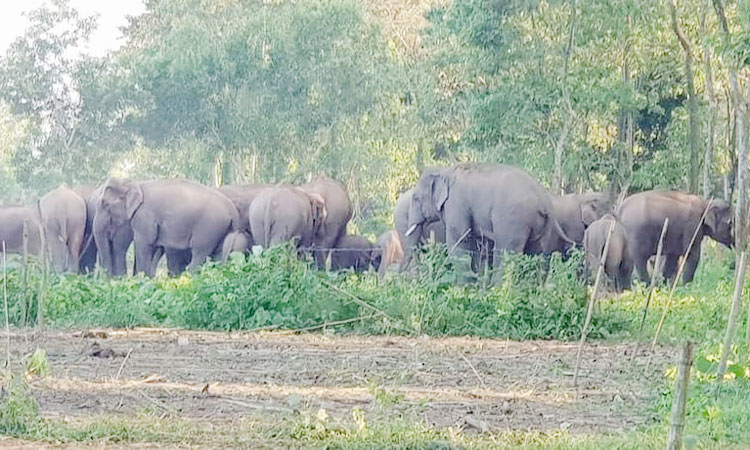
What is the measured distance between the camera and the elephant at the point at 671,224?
25078mm

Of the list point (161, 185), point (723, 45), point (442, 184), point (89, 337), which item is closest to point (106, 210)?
point (161, 185)

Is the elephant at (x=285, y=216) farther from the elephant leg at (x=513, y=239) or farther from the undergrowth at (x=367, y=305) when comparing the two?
the undergrowth at (x=367, y=305)

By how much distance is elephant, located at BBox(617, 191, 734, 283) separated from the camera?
25.1m

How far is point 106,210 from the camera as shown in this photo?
25.9 meters

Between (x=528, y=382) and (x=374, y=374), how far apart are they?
1.14 metres

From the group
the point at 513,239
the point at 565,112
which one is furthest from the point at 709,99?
the point at 513,239

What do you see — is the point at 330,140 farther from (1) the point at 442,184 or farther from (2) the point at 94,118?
(1) the point at 442,184

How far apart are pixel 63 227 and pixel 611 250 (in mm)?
10744

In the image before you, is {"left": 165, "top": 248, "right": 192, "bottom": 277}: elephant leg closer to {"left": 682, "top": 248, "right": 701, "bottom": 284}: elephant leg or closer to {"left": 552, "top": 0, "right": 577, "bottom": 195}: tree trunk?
{"left": 552, "top": 0, "right": 577, "bottom": 195}: tree trunk

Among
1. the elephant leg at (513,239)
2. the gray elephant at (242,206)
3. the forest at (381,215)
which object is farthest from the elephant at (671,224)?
the gray elephant at (242,206)

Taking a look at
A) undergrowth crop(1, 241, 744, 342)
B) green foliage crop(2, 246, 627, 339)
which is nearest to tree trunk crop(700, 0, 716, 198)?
undergrowth crop(1, 241, 744, 342)

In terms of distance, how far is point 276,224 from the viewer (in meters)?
25.3

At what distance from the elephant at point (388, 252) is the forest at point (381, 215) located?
1.73 metres

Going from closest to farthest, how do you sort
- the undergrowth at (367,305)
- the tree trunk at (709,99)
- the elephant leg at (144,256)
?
the undergrowth at (367,305) → the elephant leg at (144,256) → the tree trunk at (709,99)
